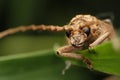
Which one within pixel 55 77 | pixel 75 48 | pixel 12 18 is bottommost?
pixel 55 77

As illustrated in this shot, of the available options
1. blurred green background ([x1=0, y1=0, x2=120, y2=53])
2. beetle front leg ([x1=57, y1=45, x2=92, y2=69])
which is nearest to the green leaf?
beetle front leg ([x1=57, y1=45, x2=92, y2=69])

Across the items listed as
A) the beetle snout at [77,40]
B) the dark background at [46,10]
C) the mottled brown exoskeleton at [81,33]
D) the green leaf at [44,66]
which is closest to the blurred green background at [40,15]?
the dark background at [46,10]

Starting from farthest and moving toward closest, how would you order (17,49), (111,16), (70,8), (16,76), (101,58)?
(70,8) → (111,16) → (17,49) → (16,76) → (101,58)

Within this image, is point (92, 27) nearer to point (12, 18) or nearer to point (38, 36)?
point (38, 36)

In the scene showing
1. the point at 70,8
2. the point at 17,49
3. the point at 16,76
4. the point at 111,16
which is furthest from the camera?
the point at 70,8

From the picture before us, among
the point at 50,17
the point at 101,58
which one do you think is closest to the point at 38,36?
the point at 50,17

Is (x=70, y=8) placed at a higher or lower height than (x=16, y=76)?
higher

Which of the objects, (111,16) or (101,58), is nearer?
(101,58)

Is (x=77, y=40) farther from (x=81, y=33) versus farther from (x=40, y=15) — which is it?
(x=40, y=15)
